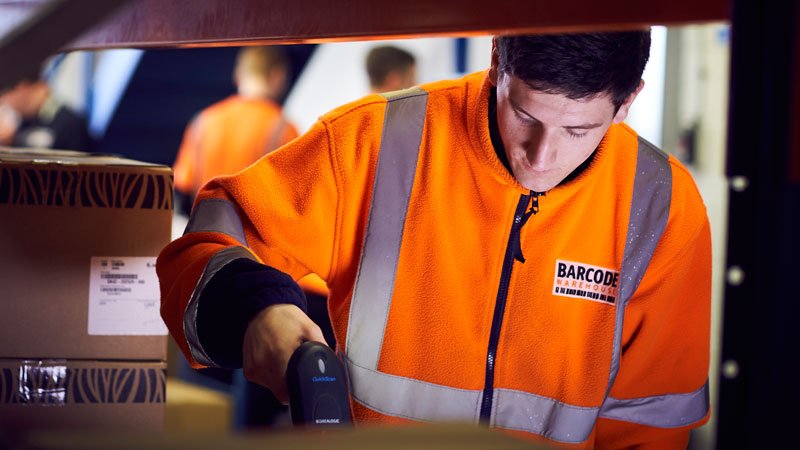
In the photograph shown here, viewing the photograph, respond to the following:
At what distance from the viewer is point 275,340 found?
3.67 feet

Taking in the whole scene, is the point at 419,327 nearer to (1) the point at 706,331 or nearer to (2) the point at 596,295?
(2) the point at 596,295

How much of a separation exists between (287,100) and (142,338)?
5715 mm

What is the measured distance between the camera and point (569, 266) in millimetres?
1525

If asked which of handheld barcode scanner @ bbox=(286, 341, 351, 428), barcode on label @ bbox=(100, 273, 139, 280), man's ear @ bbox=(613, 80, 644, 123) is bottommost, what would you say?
handheld barcode scanner @ bbox=(286, 341, 351, 428)

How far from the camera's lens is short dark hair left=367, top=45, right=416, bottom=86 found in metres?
4.44

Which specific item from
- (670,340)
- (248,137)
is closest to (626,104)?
(670,340)

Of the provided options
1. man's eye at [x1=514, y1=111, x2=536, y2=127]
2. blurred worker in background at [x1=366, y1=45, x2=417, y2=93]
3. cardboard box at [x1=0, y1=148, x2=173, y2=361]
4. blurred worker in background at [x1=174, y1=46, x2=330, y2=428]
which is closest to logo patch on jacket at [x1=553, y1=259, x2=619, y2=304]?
man's eye at [x1=514, y1=111, x2=536, y2=127]

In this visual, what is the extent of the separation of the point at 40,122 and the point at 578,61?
4554mm

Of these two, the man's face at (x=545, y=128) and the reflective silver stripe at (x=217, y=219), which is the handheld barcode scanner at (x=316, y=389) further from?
the man's face at (x=545, y=128)

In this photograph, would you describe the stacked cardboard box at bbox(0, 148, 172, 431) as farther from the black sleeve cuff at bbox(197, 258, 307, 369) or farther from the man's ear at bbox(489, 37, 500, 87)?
the man's ear at bbox(489, 37, 500, 87)

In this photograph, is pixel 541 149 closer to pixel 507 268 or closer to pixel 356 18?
pixel 507 268

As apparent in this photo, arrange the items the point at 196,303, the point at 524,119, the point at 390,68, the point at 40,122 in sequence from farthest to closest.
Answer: the point at 40,122 < the point at 390,68 < the point at 524,119 < the point at 196,303

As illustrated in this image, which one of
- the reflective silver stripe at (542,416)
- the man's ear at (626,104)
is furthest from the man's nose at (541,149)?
the reflective silver stripe at (542,416)

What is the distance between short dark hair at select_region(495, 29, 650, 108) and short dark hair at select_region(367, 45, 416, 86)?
3.10 meters
